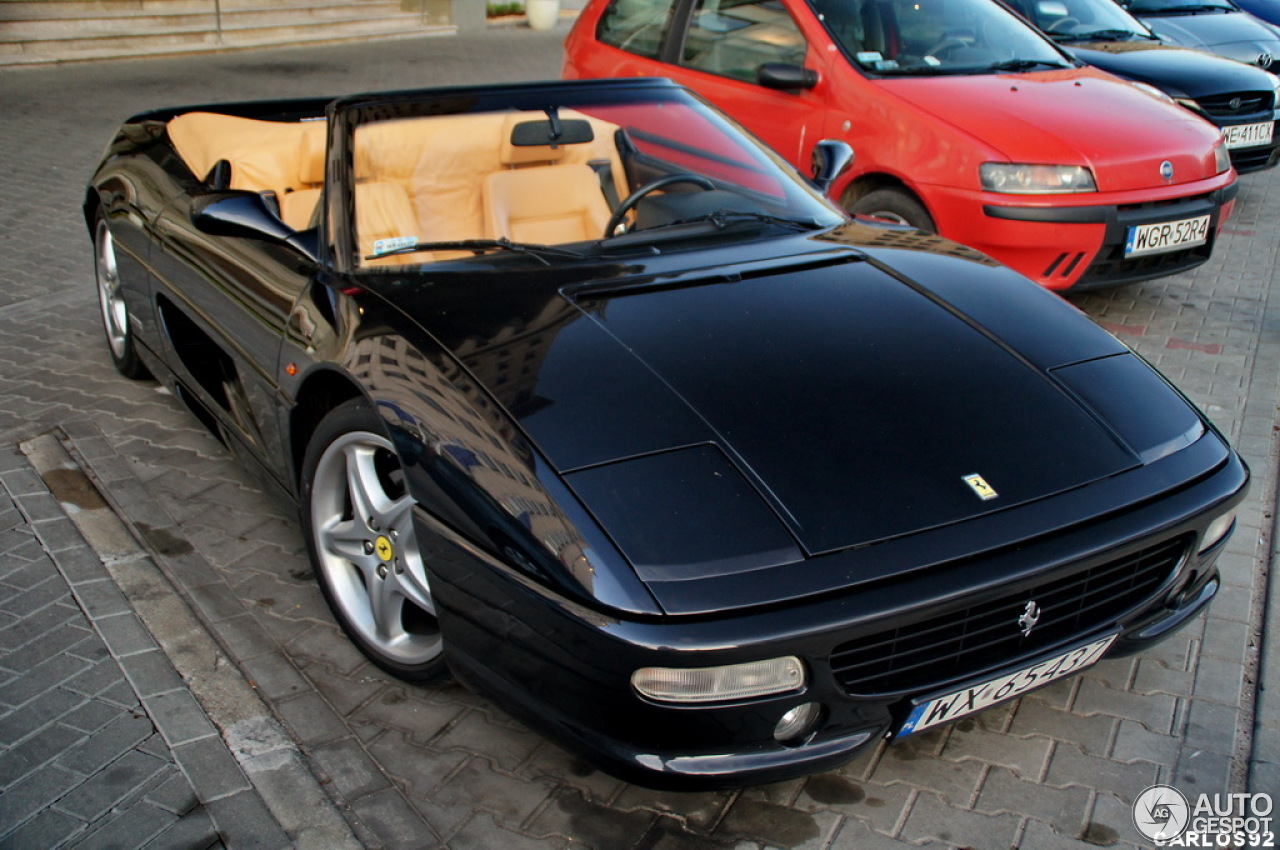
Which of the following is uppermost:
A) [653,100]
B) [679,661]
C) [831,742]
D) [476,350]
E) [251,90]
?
[653,100]

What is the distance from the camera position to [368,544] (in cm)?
287

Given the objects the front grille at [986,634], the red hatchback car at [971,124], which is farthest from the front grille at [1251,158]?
the front grille at [986,634]

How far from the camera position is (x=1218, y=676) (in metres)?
3.04

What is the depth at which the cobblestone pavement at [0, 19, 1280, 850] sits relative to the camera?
2480 mm

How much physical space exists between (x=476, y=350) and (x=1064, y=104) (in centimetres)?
394

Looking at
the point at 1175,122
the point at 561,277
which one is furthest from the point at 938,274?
the point at 1175,122

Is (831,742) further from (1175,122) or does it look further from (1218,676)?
(1175,122)

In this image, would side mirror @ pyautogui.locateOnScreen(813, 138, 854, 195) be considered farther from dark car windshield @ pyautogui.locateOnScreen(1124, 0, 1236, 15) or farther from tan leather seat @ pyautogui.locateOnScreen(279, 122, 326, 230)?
dark car windshield @ pyautogui.locateOnScreen(1124, 0, 1236, 15)

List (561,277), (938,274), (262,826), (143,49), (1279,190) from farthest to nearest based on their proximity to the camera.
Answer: (143,49)
(1279,190)
(938,274)
(561,277)
(262,826)

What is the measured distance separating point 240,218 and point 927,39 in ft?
13.1

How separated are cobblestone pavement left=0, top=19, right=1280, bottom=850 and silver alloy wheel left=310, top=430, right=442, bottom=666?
6.5 inches

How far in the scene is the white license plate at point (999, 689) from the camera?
2.31 metres

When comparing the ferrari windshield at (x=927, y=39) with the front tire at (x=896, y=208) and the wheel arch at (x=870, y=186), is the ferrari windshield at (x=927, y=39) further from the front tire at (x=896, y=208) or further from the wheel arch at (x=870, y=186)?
the front tire at (x=896, y=208)

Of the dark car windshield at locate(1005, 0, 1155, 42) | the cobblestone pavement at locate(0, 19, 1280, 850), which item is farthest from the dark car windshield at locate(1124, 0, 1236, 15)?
the cobblestone pavement at locate(0, 19, 1280, 850)
